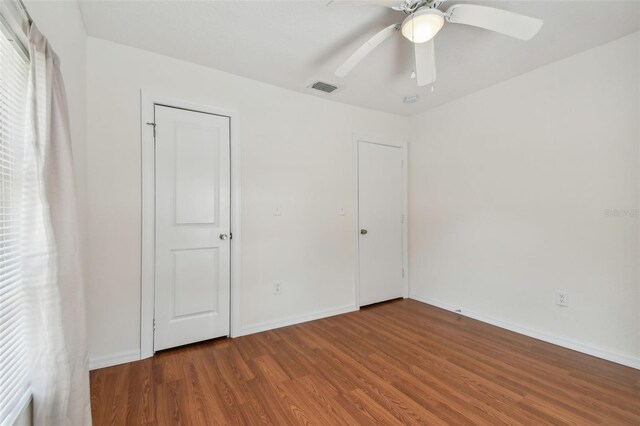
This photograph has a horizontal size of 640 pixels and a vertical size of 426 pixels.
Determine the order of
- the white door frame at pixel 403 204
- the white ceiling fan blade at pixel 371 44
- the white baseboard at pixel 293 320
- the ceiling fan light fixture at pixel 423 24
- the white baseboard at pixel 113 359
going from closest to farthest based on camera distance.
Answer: the ceiling fan light fixture at pixel 423 24
the white ceiling fan blade at pixel 371 44
the white baseboard at pixel 113 359
the white baseboard at pixel 293 320
the white door frame at pixel 403 204

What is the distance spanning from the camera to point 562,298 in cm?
255

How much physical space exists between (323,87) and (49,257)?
258cm

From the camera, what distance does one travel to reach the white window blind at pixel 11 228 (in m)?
1.06

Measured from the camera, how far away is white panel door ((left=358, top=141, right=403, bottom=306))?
3.57 metres

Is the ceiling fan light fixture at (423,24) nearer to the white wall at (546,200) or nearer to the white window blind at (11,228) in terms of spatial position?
the white wall at (546,200)

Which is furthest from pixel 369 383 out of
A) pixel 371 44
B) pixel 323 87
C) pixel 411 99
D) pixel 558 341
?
pixel 411 99

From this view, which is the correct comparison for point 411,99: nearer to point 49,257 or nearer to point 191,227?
point 191,227

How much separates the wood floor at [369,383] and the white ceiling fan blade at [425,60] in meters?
2.12

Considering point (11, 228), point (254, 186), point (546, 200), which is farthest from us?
point (254, 186)

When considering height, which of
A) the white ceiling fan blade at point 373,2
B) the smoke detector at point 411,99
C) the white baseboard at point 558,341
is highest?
the smoke detector at point 411,99

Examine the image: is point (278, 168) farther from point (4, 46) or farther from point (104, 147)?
point (4, 46)

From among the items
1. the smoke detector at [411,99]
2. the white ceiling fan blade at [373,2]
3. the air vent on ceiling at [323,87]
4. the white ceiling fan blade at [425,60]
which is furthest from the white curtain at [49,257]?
the smoke detector at [411,99]

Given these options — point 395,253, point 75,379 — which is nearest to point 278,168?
point 395,253

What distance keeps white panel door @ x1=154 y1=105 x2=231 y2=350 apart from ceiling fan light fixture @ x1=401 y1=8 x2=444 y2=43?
5.59ft
